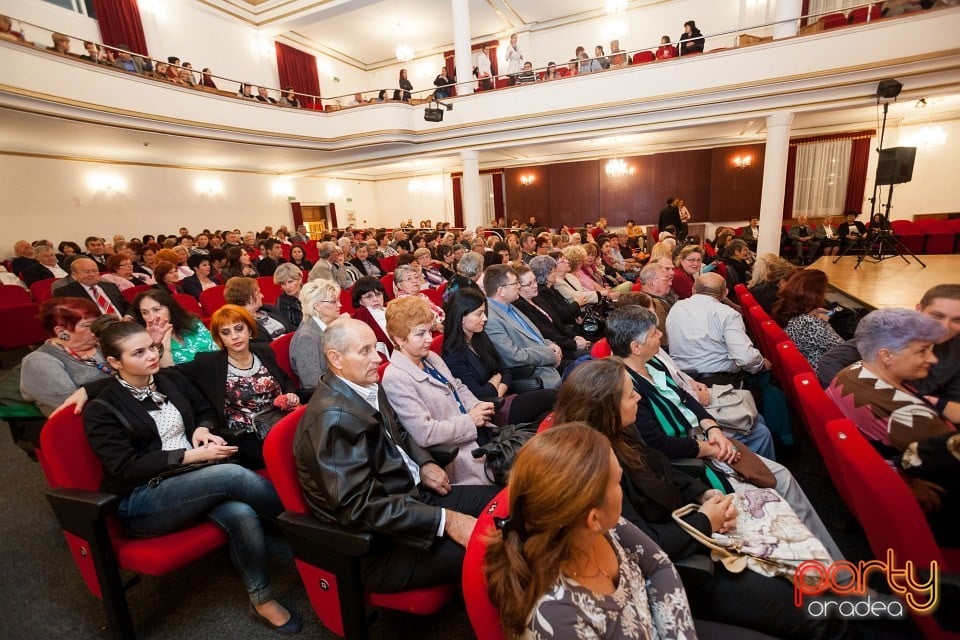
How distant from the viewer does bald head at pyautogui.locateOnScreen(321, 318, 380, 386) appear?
1522 millimetres

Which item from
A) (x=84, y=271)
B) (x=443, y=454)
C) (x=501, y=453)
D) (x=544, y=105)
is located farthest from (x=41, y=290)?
(x=544, y=105)

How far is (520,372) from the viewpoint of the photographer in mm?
2811

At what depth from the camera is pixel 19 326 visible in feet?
15.9

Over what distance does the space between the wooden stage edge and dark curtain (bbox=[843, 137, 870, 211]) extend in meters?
4.81

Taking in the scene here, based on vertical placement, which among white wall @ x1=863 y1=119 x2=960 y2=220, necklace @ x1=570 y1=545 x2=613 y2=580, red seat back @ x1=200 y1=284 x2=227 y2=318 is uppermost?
white wall @ x1=863 y1=119 x2=960 y2=220

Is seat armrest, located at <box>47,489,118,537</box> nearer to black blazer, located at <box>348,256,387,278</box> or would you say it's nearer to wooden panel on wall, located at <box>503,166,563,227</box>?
black blazer, located at <box>348,256,387,278</box>

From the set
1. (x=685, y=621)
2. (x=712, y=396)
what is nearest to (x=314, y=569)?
(x=685, y=621)

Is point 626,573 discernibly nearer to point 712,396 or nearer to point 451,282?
point 712,396

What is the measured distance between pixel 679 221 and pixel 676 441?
9323mm

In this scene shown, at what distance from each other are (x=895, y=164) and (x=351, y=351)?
28.9ft

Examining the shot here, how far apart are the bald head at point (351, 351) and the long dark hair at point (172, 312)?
1661 mm

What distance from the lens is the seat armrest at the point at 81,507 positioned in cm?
135

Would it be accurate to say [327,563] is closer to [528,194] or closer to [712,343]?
[712,343]

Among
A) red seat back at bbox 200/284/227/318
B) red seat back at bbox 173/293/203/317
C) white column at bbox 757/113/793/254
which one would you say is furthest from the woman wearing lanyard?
white column at bbox 757/113/793/254
